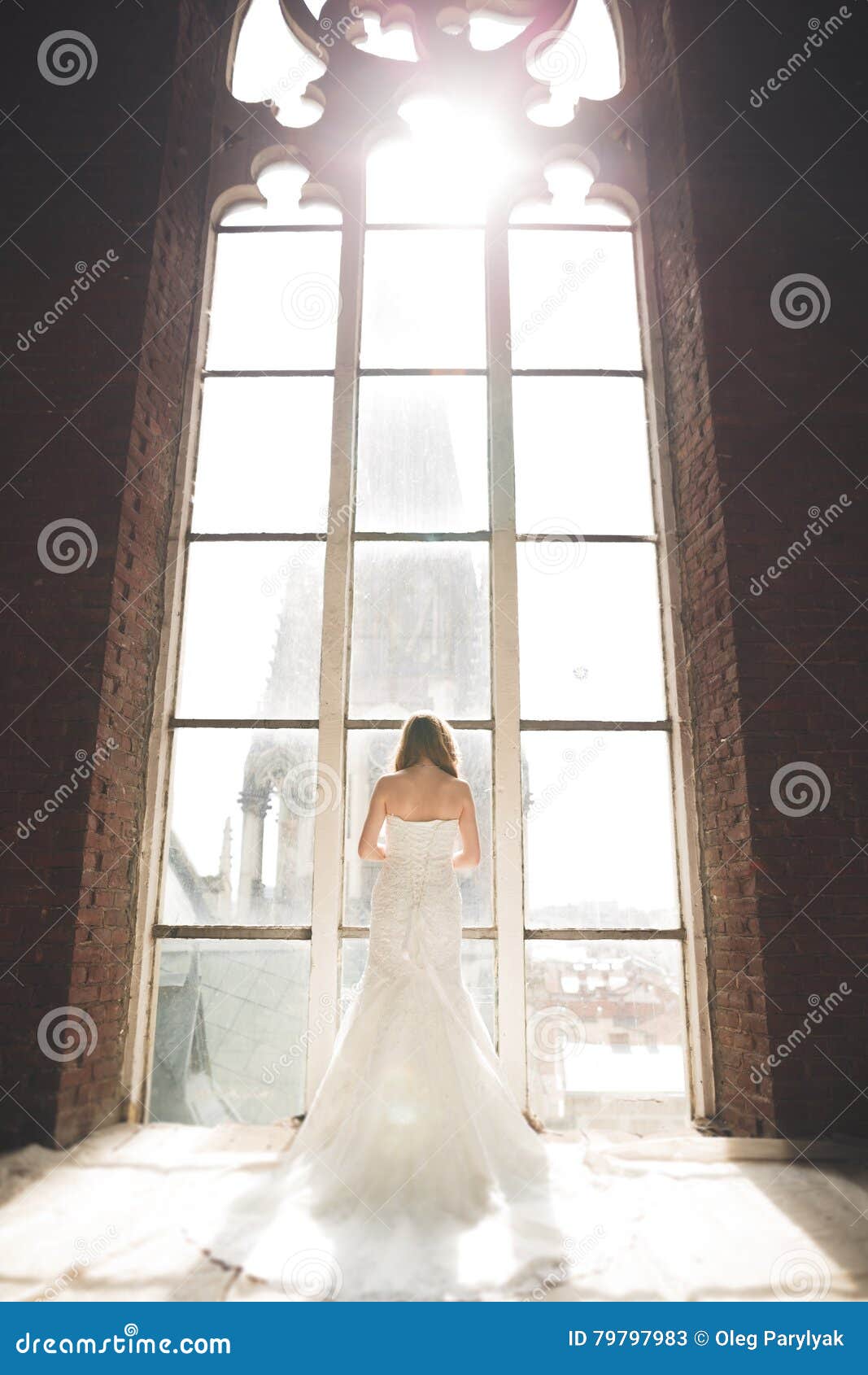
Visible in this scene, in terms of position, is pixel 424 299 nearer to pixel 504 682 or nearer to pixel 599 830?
pixel 504 682

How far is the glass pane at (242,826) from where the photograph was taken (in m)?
3.33

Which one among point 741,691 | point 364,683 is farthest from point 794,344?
point 364,683

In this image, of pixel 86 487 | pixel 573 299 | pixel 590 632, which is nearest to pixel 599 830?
pixel 590 632

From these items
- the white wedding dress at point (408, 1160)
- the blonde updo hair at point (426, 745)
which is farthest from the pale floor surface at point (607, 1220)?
the blonde updo hair at point (426, 745)

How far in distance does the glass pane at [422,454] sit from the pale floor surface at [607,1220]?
263cm

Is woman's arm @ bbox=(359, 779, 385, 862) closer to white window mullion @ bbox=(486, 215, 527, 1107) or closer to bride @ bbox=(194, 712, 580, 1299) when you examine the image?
bride @ bbox=(194, 712, 580, 1299)

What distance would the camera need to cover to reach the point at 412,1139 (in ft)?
7.50

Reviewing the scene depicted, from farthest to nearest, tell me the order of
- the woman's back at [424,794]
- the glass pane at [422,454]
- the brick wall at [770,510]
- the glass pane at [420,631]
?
the glass pane at [422,454]
the glass pane at [420,631]
the brick wall at [770,510]
the woman's back at [424,794]

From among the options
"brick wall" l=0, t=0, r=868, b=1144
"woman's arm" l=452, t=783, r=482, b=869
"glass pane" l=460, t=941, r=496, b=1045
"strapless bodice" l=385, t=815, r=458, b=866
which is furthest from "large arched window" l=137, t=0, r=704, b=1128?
"strapless bodice" l=385, t=815, r=458, b=866

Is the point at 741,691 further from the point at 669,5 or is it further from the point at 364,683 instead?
the point at 669,5

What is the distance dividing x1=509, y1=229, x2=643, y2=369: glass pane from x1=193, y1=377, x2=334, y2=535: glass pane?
1077 mm

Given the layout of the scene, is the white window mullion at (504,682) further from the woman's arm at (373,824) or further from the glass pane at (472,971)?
the woman's arm at (373,824)

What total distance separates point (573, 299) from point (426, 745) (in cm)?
265

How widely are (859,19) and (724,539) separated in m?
3.09
